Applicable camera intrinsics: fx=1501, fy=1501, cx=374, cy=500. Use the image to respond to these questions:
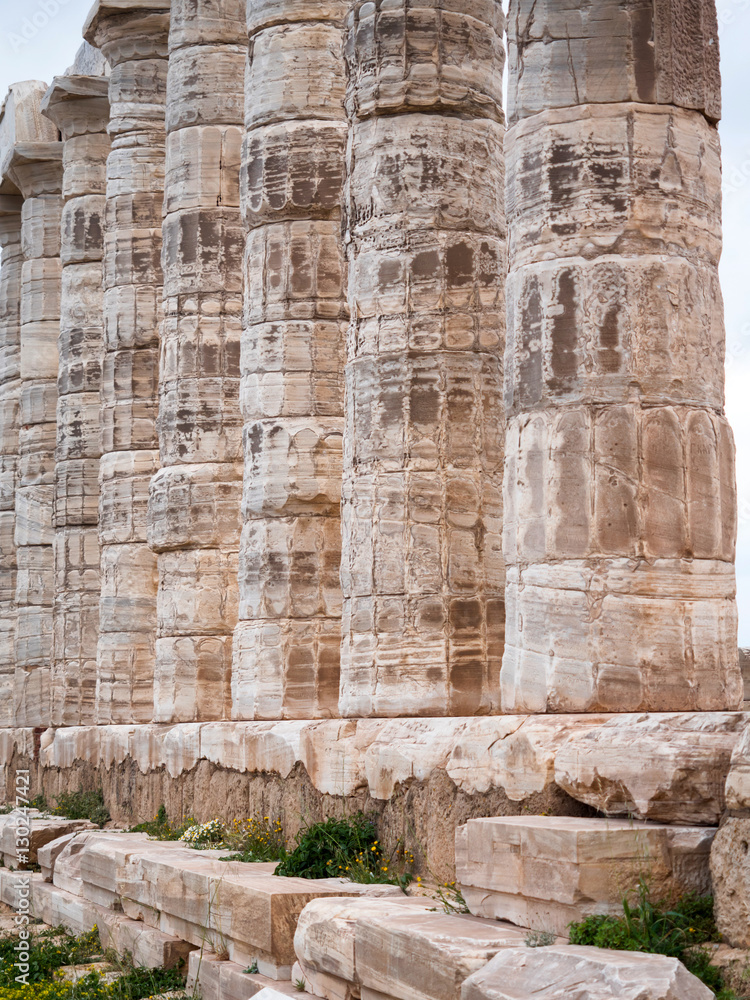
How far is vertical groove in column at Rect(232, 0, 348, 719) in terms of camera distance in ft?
41.6

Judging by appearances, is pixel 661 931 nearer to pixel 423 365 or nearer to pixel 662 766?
pixel 662 766

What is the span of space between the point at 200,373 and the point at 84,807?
16.5 feet

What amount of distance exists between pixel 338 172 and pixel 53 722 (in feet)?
33.5

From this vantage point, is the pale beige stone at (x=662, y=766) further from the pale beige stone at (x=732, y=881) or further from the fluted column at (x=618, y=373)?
the fluted column at (x=618, y=373)

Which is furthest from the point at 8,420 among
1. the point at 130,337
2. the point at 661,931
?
the point at 661,931

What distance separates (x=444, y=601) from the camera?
10344mm

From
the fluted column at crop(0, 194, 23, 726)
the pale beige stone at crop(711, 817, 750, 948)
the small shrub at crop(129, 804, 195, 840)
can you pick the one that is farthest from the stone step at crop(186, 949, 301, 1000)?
the fluted column at crop(0, 194, 23, 726)

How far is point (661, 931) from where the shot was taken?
19.4ft

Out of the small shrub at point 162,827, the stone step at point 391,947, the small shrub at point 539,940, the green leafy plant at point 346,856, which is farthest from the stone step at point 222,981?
the small shrub at point 162,827

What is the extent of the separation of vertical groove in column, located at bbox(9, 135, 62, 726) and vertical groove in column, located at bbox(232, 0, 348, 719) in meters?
8.81

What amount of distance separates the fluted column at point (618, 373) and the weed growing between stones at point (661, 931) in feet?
5.10

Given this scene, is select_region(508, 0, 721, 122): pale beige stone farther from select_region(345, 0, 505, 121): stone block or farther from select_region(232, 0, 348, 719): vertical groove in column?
select_region(232, 0, 348, 719): vertical groove in column

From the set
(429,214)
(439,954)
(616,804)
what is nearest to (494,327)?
(429,214)

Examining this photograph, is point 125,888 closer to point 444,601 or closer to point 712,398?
point 444,601
